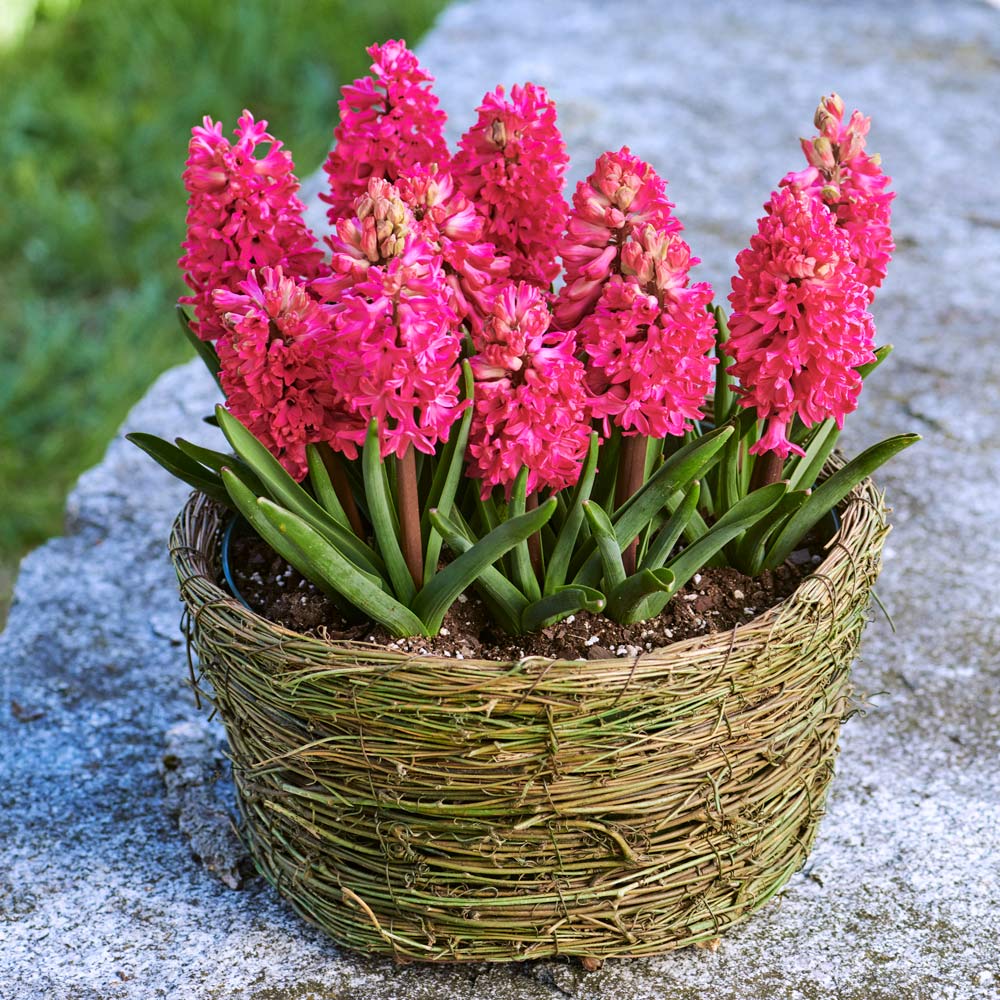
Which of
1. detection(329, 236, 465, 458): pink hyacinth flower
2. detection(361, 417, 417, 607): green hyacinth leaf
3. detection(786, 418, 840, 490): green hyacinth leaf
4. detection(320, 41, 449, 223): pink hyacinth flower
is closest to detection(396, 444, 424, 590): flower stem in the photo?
detection(361, 417, 417, 607): green hyacinth leaf

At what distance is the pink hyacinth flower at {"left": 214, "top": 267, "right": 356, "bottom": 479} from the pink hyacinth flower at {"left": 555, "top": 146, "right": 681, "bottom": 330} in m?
0.27

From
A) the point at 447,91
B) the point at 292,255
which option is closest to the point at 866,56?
the point at 447,91

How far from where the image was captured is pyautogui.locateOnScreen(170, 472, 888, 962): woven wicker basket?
1.34 meters

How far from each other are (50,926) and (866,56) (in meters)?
3.98

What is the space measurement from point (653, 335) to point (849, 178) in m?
0.35

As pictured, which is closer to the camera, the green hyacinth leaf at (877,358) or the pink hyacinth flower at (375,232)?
the pink hyacinth flower at (375,232)

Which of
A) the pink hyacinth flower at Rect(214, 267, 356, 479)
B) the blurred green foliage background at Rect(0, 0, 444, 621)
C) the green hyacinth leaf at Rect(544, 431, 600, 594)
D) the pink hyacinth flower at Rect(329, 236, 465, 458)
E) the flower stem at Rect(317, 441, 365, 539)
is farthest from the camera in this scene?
the blurred green foliage background at Rect(0, 0, 444, 621)

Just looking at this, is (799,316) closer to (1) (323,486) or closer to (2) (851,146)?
(2) (851,146)

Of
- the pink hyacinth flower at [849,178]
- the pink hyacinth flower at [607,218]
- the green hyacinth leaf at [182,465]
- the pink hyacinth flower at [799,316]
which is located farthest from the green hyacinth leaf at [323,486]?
the pink hyacinth flower at [849,178]

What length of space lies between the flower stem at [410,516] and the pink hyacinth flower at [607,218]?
0.25 m

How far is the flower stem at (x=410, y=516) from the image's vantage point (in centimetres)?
143

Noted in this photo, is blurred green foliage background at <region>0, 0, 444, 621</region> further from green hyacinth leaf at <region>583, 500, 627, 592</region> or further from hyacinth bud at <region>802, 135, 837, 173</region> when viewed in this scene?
hyacinth bud at <region>802, 135, 837, 173</region>

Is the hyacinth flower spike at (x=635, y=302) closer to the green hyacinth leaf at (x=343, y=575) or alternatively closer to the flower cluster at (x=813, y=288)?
the flower cluster at (x=813, y=288)

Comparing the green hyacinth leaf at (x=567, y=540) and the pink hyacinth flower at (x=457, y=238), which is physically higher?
the pink hyacinth flower at (x=457, y=238)
